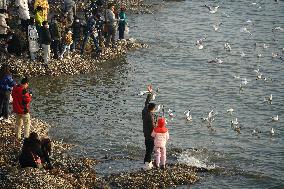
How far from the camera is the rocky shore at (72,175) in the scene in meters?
16.0

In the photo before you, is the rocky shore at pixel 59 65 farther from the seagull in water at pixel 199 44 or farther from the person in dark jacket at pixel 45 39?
the seagull in water at pixel 199 44

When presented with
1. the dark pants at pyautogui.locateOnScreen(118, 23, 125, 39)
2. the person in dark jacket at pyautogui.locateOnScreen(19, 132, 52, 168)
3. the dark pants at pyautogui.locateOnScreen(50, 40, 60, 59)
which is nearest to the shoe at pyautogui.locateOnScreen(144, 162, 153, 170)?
the person in dark jacket at pyautogui.locateOnScreen(19, 132, 52, 168)

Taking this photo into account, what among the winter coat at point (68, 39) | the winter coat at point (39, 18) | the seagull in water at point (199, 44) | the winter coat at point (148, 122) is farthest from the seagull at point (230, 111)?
the seagull in water at point (199, 44)

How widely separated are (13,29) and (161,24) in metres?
16.4

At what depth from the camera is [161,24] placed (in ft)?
145

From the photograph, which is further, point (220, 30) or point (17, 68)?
point (220, 30)

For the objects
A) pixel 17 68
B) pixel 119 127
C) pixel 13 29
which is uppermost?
pixel 13 29

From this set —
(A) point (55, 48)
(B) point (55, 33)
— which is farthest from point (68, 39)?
(B) point (55, 33)

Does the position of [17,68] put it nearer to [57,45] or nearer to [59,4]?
[57,45]

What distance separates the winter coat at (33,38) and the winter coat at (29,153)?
12.2m

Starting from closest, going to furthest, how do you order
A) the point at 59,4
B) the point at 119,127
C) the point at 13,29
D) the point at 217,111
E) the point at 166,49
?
the point at 119,127, the point at 217,111, the point at 13,29, the point at 166,49, the point at 59,4

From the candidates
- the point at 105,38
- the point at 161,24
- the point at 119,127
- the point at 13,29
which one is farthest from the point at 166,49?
the point at 119,127

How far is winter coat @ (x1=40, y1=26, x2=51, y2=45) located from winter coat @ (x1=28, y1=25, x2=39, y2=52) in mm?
452

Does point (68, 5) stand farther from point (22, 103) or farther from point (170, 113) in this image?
point (22, 103)
